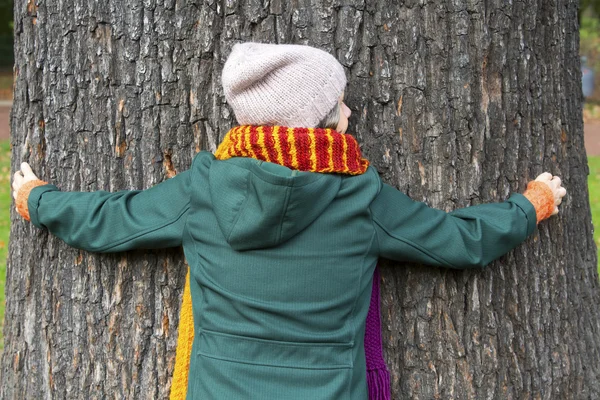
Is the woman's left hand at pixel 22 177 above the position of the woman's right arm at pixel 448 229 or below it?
above

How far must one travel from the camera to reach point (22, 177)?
2.70 m

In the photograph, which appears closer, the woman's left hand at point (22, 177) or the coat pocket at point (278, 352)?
the coat pocket at point (278, 352)

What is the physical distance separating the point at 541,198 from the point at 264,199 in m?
1.09

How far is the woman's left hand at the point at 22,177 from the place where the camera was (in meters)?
2.67

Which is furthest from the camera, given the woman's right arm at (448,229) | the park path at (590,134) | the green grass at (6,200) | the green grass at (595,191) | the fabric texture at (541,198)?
the park path at (590,134)

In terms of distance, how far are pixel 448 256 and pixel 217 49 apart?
1.03 m

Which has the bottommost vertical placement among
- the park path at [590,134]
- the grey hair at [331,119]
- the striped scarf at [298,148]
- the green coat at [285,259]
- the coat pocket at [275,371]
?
the park path at [590,134]

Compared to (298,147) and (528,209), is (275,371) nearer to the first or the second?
(298,147)

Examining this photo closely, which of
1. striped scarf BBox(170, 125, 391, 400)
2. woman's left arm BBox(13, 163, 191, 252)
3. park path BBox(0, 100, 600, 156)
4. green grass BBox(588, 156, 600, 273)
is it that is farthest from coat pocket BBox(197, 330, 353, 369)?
park path BBox(0, 100, 600, 156)

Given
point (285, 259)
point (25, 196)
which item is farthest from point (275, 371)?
point (25, 196)

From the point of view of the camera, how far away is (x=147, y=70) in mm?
2523

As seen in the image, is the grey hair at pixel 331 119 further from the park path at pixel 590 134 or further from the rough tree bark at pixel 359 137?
the park path at pixel 590 134

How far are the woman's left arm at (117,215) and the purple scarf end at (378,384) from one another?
78 centimetres

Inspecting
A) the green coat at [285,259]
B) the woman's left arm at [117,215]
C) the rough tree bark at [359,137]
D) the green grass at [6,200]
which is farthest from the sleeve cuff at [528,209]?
the green grass at [6,200]
